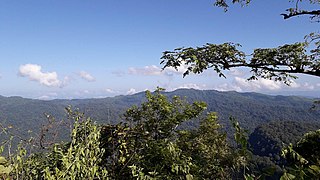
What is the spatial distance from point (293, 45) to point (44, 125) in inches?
184

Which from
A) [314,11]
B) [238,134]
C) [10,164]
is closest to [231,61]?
[314,11]

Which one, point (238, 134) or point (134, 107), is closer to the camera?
point (238, 134)

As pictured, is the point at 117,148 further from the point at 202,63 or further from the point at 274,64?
the point at 274,64

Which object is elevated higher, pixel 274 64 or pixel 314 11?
pixel 314 11

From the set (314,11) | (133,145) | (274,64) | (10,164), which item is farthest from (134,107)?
(10,164)

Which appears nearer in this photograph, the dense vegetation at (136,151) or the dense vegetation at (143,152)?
the dense vegetation at (143,152)

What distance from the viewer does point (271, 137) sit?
111 metres

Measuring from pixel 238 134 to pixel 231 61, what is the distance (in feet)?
17.6

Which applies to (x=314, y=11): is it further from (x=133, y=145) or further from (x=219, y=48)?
(x=133, y=145)

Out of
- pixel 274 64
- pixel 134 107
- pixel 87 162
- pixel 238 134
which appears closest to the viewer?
pixel 238 134

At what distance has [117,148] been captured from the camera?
604 centimetres

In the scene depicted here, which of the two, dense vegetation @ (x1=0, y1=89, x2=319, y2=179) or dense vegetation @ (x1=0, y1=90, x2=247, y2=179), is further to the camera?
dense vegetation @ (x1=0, y1=90, x2=247, y2=179)

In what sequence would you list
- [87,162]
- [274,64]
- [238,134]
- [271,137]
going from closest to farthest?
[238,134]
[87,162]
[274,64]
[271,137]

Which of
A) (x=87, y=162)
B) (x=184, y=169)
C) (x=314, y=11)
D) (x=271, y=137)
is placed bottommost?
(x=271, y=137)
